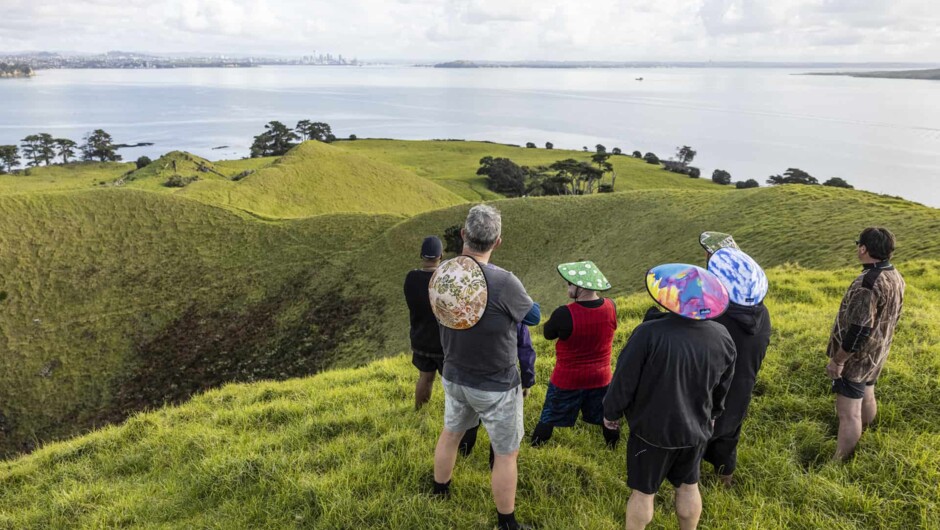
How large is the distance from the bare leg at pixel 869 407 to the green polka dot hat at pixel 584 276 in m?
3.16

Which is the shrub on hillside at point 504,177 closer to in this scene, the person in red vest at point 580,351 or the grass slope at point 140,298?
the grass slope at point 140,298

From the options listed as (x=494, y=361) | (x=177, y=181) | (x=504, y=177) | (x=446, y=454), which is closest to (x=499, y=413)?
(x=494, y=361)

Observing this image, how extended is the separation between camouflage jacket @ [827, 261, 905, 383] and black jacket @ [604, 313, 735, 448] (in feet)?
6.61

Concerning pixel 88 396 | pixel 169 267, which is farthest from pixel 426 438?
pixel 169 267

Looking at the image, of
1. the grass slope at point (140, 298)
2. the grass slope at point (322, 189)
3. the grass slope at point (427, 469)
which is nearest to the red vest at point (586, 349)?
the grass slope at point (427, 469)

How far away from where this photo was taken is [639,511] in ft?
13.1

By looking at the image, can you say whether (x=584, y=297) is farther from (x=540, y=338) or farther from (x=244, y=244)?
(x=244, y=244)

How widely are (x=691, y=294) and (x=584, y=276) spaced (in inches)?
61.3

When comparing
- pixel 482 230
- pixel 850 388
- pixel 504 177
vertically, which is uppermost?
pixel 482 230

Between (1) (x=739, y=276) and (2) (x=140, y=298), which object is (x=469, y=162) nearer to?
(2) (x=140, y=298)

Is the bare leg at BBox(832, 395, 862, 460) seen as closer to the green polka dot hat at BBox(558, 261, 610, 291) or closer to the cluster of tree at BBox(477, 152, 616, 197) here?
the green polka dot hat at BBox(558, 261, 610, 291)

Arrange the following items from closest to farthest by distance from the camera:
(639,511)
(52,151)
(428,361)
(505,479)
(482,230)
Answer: (639,511) → (482,230) → (505,479) → (428,361) → (52,151)

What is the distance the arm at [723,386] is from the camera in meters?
3.79

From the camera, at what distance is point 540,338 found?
10.6 meters
